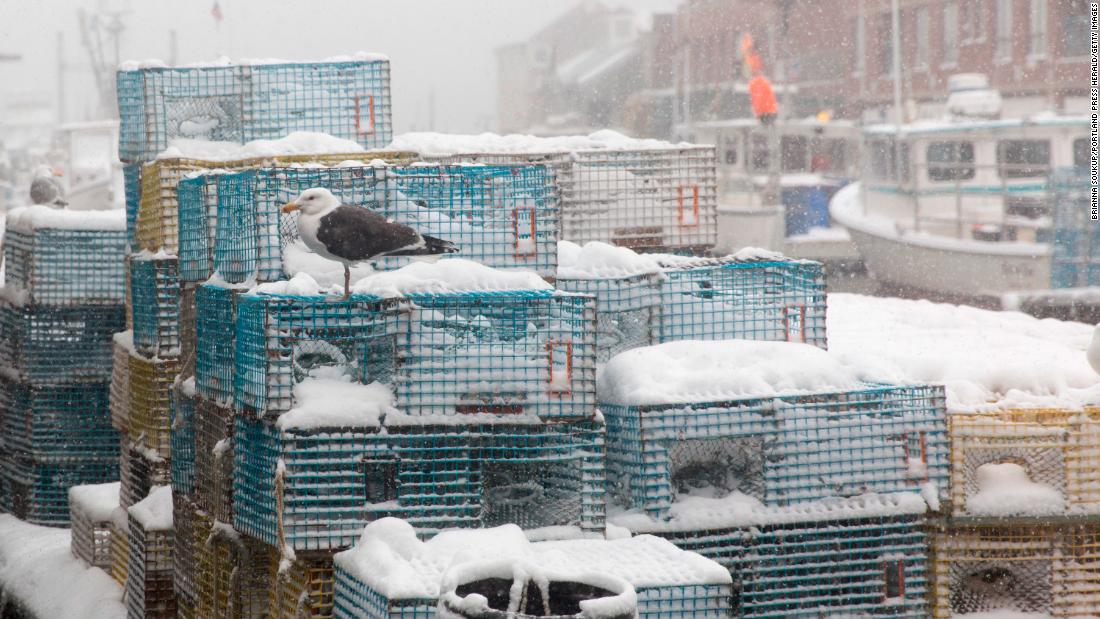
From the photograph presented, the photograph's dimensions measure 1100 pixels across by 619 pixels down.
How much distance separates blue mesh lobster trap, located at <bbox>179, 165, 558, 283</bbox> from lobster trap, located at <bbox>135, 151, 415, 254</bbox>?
406 millimetres

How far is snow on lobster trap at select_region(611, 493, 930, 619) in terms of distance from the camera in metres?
5.35

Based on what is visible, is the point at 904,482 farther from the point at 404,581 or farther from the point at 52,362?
the point at 52,362

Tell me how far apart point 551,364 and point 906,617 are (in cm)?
160

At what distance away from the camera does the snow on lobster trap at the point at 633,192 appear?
7.05 m

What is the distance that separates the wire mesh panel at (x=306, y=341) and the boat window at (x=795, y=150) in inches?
993

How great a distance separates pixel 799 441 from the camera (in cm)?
546

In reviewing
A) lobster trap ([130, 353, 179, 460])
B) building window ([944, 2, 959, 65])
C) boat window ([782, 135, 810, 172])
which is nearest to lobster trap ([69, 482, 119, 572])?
lobster trap ([130, 353, 179, 460])

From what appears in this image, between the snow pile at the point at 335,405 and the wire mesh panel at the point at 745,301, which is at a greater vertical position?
the wire mesh panel at the point at 745,301

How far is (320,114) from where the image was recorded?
23.4ft

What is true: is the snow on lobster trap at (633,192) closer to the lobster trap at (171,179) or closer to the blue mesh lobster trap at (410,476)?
the lobster trap at (171,179)

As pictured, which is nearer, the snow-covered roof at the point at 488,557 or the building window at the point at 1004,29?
the snow-covered roof at the point at 488,557

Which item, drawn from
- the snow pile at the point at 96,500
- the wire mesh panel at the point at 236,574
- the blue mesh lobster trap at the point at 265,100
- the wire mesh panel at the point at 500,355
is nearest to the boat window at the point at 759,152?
the snow pile at the point at 96,500

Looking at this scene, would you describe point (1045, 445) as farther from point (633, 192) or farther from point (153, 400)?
point (153, 400)

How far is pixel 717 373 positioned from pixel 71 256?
4.58 m
